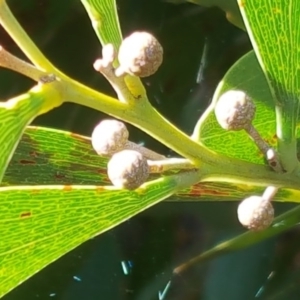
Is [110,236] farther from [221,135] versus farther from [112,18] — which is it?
[112,18]

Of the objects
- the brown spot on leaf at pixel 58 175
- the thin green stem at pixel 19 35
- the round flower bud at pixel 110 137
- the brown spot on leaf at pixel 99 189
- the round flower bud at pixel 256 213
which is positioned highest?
the thin green stem at pixel 19 35

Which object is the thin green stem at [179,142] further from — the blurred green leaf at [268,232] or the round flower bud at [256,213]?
the blurred green leaf at [268,232]

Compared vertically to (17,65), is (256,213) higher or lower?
lower

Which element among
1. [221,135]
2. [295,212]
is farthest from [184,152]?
[295,212]

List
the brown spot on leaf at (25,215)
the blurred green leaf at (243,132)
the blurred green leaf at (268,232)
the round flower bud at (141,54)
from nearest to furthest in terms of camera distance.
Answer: the round flower bud at (141,54) < the brown spot on leaf at (25,215) < the blurred green leaf at (243,132) < the blurred green leaf at (268,232)

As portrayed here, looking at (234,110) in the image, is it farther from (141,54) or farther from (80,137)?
(80,137)

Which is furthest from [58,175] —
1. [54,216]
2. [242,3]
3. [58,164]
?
[242,3]

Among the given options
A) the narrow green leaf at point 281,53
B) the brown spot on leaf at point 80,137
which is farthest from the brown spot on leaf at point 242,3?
the brown spot on leaf at point 80,137
